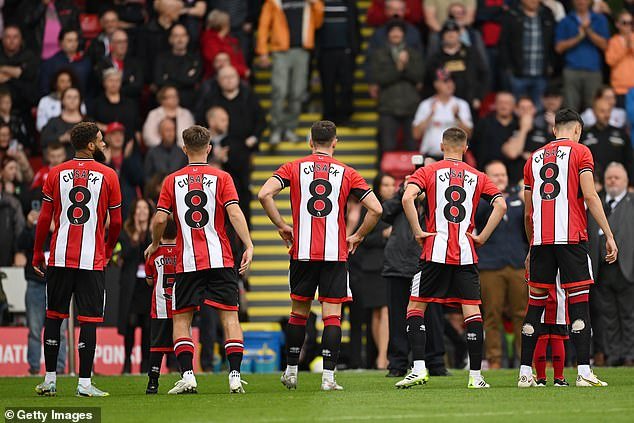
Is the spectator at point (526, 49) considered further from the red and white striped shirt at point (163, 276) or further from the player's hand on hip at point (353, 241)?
the red and white striped shirt at point (163, 276)

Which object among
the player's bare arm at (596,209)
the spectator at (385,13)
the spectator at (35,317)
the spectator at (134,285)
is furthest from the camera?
the spectator at (385,13)

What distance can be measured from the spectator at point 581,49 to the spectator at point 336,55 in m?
3.43

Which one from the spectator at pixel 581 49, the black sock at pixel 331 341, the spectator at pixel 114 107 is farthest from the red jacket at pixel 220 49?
the black sock at pixel 331 341

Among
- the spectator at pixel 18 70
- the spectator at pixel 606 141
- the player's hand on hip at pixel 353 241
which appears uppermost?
the spectator at pixel 18 70

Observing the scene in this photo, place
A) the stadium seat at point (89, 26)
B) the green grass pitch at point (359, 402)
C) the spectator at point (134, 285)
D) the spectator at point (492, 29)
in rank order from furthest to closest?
1. the stadium seat at point (89, 26)
2. the spectator at point (492, 29)
3. the spectator at point (134, 285)
4. the green grass pitch at point (359, 402)

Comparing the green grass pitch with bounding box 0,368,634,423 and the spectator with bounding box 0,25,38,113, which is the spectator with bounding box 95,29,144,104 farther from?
the green grass pitch with bounding box 0,368,634,423

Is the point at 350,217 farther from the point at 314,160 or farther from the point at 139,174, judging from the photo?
the point at 314,160

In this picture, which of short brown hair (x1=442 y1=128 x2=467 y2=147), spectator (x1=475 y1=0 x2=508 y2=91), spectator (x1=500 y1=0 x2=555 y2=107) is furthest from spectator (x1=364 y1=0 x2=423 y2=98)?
short brown hair (x1=442 y1=128 x2=467 y2=147)

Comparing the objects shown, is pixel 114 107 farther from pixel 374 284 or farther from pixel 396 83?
pixel 374 284

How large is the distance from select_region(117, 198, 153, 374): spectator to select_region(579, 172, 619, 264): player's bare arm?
676cm

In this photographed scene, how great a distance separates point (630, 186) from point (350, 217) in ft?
15.8

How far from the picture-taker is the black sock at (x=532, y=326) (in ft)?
43.1

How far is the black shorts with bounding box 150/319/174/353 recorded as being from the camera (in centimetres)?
1356

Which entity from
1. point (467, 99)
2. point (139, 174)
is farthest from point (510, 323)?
point (139, 174)
